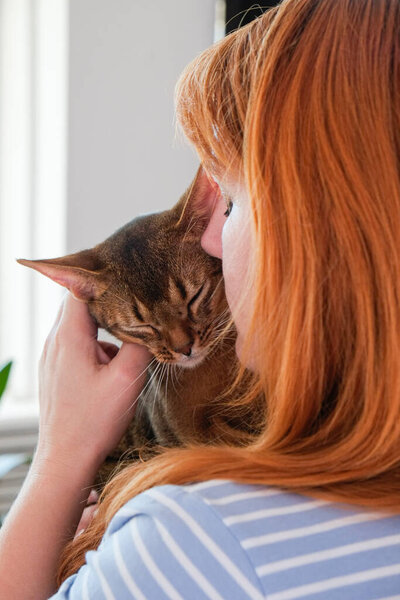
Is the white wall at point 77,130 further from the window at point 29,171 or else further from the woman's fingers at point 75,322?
the woman's fingers at point 75,322

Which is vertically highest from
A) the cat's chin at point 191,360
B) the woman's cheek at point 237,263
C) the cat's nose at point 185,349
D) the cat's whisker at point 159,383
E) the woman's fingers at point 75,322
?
the woman's cheek at point 237,263

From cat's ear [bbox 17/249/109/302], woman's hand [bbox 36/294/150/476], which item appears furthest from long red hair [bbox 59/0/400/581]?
cat's ear [bbox 17/249/109/302]

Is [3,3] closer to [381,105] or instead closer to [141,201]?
[141,201]

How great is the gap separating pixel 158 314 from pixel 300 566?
0.62 metres

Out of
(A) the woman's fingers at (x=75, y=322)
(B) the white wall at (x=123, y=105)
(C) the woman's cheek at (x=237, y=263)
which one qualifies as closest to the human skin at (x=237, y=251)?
(C) the woman's cheek at (x=237, y=263)

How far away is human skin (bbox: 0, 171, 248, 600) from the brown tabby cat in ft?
0.15

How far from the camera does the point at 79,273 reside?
1056 mm

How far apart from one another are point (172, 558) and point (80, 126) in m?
A: 1.54

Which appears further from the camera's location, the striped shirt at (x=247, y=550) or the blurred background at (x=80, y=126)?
the blurred background at (x=80, y=126)

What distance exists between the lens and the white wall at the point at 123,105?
1.84 m

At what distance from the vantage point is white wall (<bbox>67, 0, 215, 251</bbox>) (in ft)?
6.03

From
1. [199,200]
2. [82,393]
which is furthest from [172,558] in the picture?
[199,200]

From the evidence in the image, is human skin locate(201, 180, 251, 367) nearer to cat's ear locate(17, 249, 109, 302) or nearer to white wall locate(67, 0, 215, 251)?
cat's ear locate(17, 249, 109, 302)

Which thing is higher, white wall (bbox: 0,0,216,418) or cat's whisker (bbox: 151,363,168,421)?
white wall (bbox: 0,0,216,418)
